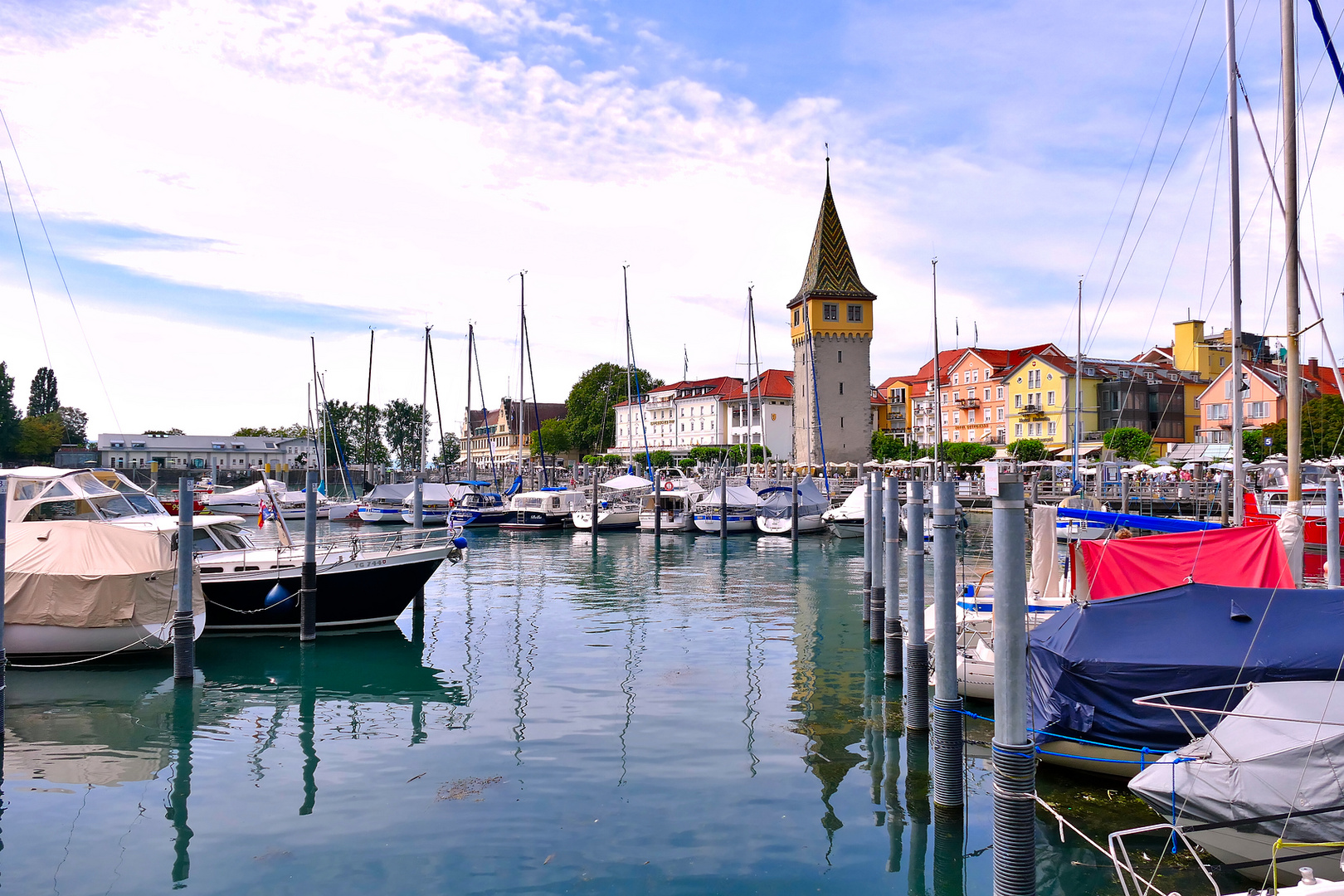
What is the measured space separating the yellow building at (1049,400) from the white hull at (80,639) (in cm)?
8088

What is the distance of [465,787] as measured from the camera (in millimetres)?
11422

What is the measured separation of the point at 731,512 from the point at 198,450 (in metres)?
118

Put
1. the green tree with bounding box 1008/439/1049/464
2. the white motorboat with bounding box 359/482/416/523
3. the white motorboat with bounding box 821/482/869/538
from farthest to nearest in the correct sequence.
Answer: the green tree with bounding box 1008/439/1049/464
the white motorboat with bounding box 359/482/416/523
the white motorboat with bounding box 821/482/869/538

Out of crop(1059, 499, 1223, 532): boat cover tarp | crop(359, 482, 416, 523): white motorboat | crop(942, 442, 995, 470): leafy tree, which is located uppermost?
crop(942, 442, 995, 470): leafy tree

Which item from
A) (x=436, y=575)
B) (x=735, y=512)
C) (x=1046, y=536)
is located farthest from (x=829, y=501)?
(x=1046, y=536)

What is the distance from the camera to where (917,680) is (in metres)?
12.8

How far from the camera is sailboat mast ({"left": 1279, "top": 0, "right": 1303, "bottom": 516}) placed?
1639 centimetres

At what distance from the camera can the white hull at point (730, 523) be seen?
5334 centimetres

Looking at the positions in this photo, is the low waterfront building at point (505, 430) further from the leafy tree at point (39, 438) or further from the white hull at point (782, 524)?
the white hull at point (782, 524)

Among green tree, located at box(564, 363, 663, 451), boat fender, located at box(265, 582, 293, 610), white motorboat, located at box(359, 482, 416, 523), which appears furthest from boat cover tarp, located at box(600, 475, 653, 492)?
green tree, located at box(564, 363, 663, 451)

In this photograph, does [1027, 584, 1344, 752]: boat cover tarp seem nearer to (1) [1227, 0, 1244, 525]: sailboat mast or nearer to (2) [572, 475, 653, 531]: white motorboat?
(1) [1227, 0, 1244, 525]: sailboat mast

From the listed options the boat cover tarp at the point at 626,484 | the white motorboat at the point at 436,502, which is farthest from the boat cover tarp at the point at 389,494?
the boat cover tarp at the point at 626,484

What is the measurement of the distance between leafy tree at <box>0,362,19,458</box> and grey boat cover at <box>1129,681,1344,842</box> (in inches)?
4766

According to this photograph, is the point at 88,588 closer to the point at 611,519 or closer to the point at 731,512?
the point at 731,512
